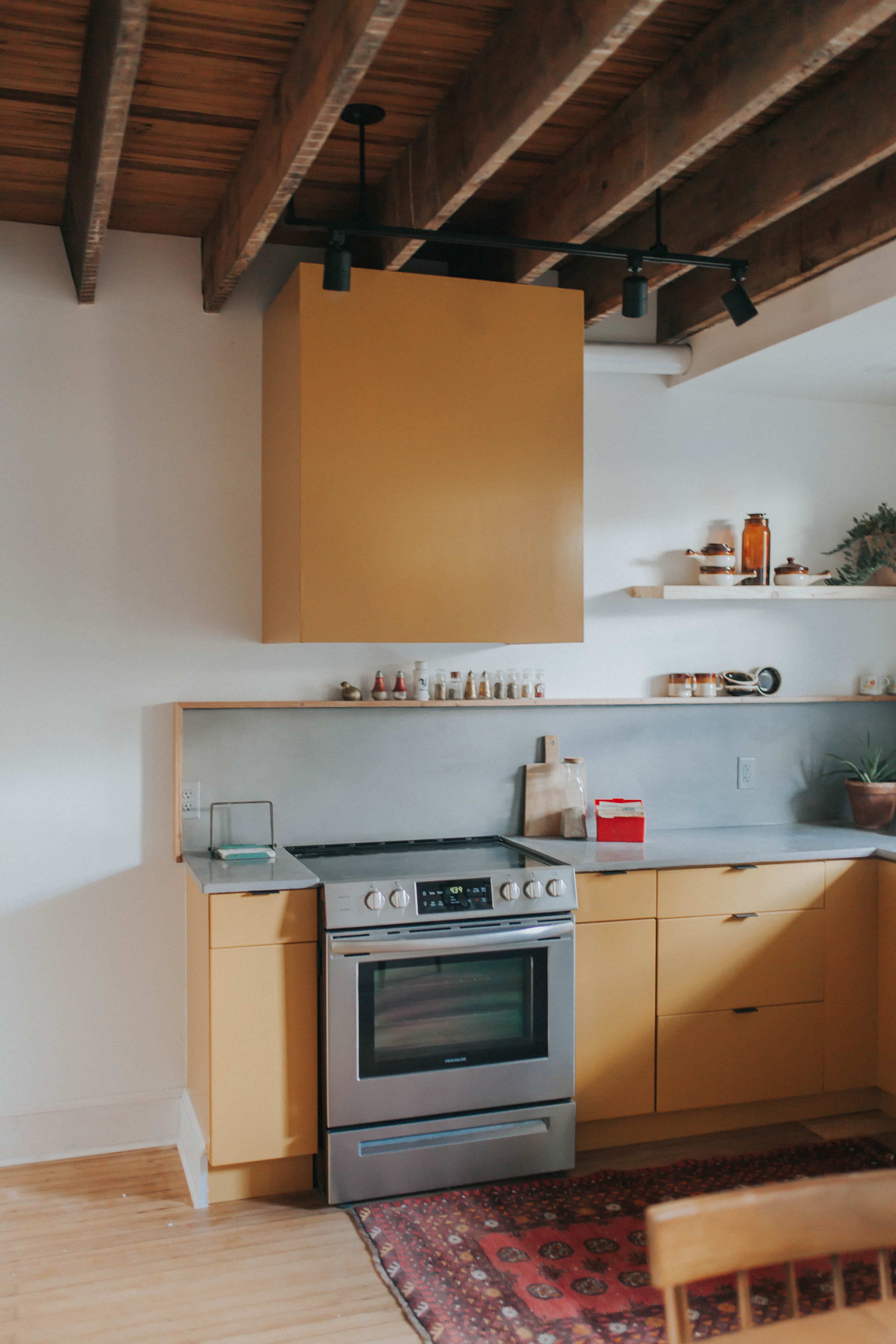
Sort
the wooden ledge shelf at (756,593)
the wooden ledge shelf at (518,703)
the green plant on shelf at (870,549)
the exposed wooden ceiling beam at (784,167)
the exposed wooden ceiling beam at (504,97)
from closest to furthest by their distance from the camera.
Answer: the exposed wooden ceiling beam at (504,97) → the exposed wooden ceiling beam at (784,167) → the wooden ledge shelf at (518,703) → the wooden ledge shelf at (756,593) → the green plant on shelf at (870,549)

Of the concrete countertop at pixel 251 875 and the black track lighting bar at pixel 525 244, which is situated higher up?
the black track lighting bar at pixel 525 244

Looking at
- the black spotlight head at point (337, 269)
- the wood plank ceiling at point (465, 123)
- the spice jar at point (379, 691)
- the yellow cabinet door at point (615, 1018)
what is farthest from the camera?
the spice jar at point (379, 691)

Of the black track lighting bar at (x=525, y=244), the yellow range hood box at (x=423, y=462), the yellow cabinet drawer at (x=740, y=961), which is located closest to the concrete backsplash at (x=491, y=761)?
the yellow range hood box at (x=423, y=462)

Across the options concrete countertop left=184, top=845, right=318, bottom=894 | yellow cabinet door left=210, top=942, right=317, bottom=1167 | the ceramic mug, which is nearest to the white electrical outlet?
concrete countertop left=184, top=845, right=318, bottom=894

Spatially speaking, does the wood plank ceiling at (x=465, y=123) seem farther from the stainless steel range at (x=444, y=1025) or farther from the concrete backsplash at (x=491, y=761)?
the stainless steel range at (x=444, y=1025)

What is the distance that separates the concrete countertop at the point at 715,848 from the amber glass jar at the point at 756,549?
0.95 meters

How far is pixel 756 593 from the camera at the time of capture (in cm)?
402

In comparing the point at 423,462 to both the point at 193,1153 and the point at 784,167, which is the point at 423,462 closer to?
the point at 784,167

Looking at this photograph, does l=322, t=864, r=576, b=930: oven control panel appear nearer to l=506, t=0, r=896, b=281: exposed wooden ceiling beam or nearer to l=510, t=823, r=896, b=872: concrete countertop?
l=510, t=823, r=896, b=872: concrete countertop

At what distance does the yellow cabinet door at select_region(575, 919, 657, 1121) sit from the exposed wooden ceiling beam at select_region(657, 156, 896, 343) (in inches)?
79.1

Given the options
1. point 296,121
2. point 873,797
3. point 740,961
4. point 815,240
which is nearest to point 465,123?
point 296,121

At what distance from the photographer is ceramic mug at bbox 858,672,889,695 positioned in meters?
4.43

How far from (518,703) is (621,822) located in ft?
1.79

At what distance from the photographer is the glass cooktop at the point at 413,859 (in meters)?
3.21
